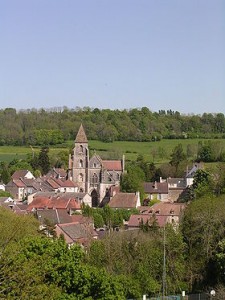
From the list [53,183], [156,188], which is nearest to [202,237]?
[156,188]

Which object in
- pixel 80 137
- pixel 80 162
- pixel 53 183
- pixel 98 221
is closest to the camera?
pixel 98 221

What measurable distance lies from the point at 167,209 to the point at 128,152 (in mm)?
37273

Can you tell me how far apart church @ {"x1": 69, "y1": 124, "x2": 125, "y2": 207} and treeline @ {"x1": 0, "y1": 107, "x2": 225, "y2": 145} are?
1077 inches

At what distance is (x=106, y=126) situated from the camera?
90.5 m

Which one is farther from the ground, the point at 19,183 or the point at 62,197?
the point at 62,197

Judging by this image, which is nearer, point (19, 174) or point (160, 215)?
point (160, 215)

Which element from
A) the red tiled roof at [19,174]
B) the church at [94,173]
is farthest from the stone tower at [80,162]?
the red tiled roof at [19,174]

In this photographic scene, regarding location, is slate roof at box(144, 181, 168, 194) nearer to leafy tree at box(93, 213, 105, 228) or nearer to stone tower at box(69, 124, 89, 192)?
stone tower at box(69, 124, 89, 192)

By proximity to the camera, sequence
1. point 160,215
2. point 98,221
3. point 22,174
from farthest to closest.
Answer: point 22,174
point 98,221
point 160,215

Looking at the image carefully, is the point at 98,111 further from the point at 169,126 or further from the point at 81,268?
the point at 81,268

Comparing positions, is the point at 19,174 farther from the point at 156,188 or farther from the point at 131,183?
the point at 131,183

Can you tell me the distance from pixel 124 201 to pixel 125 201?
74mm

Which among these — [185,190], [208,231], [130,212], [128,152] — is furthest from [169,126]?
[208,231]

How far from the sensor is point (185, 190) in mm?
57781
